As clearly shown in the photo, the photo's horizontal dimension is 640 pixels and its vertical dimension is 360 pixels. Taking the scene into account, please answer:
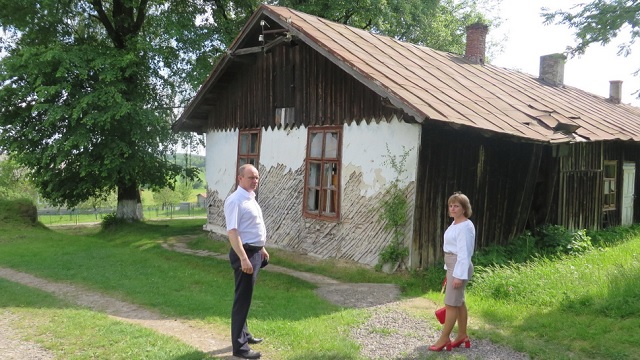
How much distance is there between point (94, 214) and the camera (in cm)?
4225

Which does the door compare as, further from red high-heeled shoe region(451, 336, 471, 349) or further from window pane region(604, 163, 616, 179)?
red high-heeled shoe region(451, 336, 471, 349)

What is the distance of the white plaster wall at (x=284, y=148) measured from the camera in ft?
35.6

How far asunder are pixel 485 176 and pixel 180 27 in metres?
11.5

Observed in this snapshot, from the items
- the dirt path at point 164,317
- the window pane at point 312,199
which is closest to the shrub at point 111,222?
the dirt path at point 164,317

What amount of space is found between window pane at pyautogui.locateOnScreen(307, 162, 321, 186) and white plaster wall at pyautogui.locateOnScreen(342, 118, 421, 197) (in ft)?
2.88

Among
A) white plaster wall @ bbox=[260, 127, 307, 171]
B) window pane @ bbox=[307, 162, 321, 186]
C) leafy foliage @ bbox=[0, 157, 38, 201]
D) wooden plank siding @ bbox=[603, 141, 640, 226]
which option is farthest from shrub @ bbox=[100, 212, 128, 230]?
wooden plank siding @ bbox=[603, 141, 640, 226]

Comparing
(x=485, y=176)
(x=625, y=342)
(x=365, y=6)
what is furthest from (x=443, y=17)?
(x=625, y=342)

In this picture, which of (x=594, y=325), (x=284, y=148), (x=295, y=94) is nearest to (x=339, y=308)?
(x=594, y=325)

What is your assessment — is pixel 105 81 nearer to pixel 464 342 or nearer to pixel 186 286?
pixel 186 286

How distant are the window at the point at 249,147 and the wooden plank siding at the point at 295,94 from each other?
7.8 inches

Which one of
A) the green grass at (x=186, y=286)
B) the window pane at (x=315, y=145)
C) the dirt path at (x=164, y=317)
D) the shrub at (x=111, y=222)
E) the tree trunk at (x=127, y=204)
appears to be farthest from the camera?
the tree trunk at (x=127, y=204)

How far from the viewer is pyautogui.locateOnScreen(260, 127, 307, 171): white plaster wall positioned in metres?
10.8

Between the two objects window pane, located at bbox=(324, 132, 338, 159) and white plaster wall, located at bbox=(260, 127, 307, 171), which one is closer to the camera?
window pane, located at bbox=(324, 132, 338, 159)

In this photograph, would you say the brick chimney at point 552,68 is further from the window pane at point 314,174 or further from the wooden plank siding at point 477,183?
the window pane at point 314,174
